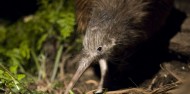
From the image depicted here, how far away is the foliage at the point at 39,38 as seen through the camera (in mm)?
4758

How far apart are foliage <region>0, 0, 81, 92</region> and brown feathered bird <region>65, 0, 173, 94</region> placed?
58cm

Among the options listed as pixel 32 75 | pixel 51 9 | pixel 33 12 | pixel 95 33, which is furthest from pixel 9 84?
pixel 33 12

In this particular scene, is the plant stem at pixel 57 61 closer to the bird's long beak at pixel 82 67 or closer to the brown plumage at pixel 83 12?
the brown plumage at pixel 83 12

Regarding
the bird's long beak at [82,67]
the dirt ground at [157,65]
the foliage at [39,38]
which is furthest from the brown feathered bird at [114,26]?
the foliage at [39,38]

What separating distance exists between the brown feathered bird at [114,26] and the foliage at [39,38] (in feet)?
1.91

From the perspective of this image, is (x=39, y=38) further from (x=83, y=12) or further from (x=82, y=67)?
(x=82, y=67)

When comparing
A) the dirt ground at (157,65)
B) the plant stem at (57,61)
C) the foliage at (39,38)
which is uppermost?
the foliage at (39,38)

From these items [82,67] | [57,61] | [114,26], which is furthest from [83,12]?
[57,61]

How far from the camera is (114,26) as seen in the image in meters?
3.88

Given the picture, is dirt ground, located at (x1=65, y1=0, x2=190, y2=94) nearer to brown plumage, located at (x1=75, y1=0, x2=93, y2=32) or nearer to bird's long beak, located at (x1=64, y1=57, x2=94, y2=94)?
bird's long beak, located at (x1=64, y1=57, x2=94, y2=94)

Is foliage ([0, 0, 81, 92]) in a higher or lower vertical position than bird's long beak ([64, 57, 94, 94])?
→ higher

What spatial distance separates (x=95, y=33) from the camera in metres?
3.75

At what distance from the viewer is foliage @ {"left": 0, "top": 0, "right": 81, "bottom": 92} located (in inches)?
187

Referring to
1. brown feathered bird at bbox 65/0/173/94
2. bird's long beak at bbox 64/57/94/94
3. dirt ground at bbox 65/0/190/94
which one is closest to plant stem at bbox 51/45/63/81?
dirt ground at bbox 65/0/190/94
